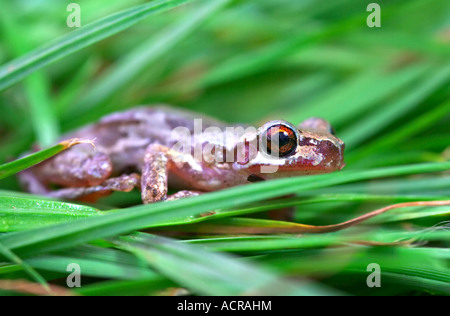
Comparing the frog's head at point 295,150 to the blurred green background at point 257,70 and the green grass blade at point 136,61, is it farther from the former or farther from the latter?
the green grass blade at point 136,61

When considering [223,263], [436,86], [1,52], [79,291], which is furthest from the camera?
[1,52]

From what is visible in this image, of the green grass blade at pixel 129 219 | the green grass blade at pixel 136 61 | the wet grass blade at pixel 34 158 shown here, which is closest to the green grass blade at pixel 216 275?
the green grass blade at pixel 129 219

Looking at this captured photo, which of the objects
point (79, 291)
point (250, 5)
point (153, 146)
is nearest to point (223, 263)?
point (79, 291)

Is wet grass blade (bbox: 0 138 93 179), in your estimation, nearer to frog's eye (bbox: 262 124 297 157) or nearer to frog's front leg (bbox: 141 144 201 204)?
frog's front leg (bbox: 141 144 201 204)

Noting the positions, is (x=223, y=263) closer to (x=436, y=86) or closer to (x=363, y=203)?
(x=363, y=203)

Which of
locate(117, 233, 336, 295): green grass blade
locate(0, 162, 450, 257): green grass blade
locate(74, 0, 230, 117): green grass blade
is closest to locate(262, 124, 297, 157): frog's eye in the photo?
locate(0, 162, 450, 257): green grass blade

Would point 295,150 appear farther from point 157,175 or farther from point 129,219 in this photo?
point 129,219
